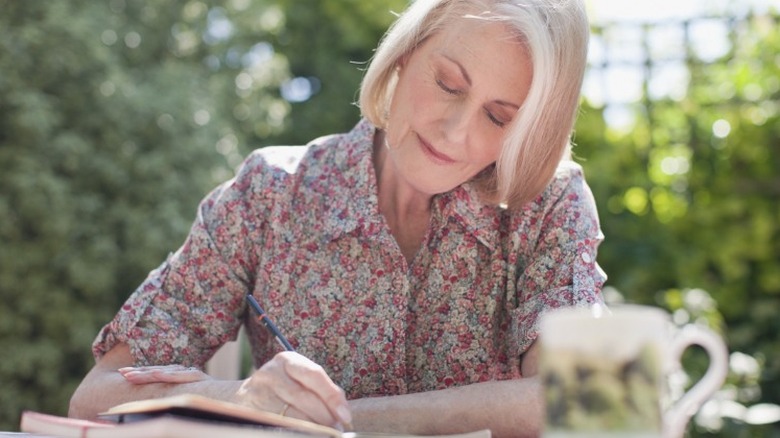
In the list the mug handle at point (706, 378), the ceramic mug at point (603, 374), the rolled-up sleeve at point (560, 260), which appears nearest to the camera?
the ceramic mug at point (603, 374)

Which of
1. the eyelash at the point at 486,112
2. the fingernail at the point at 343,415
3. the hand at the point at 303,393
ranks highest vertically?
the eyelash at the point at 486,112

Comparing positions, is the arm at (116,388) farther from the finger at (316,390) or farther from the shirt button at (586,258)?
the shirt button at (586,258)

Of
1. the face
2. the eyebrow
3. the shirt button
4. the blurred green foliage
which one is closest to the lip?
the face

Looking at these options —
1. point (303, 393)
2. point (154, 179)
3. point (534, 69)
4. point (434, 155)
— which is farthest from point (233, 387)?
point (154, 179)

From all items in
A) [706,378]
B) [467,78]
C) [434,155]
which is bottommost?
[706,378]

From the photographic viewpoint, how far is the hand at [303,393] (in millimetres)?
1216

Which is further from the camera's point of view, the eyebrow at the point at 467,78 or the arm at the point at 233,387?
the eyebrow at the point at 467,78

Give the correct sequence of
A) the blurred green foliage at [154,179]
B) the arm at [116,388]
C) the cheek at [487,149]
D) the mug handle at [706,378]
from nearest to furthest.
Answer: the mug handle at [706,378] < the arm at [116,388] < the cheek at [487,149] < the blurred green foliage at [154,179]

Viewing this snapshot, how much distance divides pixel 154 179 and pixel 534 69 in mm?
3208

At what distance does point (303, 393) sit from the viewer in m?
1.22

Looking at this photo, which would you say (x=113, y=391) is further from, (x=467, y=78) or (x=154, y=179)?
(x=154, y=179)

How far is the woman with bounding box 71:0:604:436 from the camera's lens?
1611mm

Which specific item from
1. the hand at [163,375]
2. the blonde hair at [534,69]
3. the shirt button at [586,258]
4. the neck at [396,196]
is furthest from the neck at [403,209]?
the hand at [163,375]

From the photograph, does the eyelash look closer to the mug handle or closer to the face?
the face
